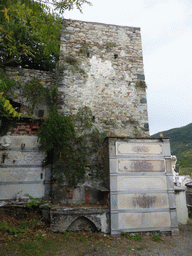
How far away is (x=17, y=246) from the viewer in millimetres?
3699

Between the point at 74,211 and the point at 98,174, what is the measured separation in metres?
1.41

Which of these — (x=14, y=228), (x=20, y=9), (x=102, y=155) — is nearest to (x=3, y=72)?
(x=20, y=9)

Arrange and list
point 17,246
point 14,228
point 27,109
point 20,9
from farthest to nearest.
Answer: point 27,109
point 14,228
point 17,246
point 20,9

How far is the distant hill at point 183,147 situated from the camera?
18220 mm

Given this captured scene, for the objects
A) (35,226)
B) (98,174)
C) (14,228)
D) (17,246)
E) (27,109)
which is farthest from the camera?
(27,109)

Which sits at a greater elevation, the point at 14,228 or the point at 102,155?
the point at 102,155

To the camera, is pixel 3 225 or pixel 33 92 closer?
pixel 3 225

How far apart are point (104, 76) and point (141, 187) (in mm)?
4021

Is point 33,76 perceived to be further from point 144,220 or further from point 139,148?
point 144,220

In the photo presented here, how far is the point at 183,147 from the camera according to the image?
2572cm

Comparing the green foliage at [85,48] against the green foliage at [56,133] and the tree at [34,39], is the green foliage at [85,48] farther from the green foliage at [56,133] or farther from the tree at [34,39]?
the green foliage at [56,133]

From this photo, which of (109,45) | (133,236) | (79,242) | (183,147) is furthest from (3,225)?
(183,147)

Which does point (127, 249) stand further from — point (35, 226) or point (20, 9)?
point (20, 9)

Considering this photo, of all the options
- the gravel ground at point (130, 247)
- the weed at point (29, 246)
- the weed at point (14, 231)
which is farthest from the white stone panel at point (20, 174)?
the gravel ground at point (130, 247)
